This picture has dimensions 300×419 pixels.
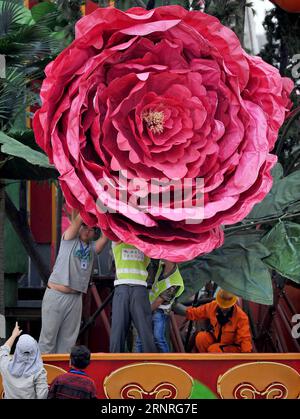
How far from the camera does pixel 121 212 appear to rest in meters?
3.41

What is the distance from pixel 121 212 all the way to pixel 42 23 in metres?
1.68

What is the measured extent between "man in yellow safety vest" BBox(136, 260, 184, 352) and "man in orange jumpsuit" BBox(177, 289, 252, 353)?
0.64 meters

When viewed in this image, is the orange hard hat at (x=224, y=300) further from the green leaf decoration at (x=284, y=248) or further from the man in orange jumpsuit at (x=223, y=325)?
the green leaf decoration at (x=284, y=248)

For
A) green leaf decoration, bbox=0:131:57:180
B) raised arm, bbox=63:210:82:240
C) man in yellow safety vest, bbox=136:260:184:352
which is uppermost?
green leaf decoration, bbox=0:131:57:180

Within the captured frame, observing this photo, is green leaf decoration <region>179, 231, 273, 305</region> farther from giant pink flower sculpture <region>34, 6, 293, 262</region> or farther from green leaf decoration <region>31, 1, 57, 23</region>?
green leaf decoration <region>31, 1, 57, 23</region>

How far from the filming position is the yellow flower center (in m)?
3.49

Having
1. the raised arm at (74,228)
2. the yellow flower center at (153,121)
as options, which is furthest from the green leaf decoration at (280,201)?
the yellow flower center at (153,121)

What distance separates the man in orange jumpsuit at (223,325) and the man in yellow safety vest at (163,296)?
2.10 ft

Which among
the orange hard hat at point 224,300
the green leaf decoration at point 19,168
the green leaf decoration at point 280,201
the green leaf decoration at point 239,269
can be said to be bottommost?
the orange hard hat at point 224,300

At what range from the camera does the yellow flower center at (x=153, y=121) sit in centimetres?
349

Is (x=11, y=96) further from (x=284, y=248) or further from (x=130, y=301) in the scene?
(x=284, y=248)

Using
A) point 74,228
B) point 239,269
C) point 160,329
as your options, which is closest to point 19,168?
point 74,228

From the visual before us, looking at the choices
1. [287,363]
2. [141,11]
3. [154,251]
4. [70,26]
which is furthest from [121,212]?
[70,26]

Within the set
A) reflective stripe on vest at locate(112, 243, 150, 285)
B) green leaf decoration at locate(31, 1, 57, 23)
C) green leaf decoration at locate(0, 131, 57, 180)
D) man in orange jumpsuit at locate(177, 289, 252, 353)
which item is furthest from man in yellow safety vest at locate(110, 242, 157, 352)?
green leaf decoration at locate(31, 1, 57, 23)
